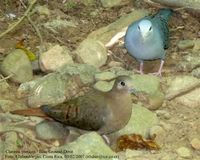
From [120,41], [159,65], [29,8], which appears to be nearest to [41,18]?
[29,8]

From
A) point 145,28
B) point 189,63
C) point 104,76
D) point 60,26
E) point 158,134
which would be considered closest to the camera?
point 158,134

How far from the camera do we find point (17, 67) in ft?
17.1

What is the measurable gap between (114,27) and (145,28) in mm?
866

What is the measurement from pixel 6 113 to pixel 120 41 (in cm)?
191

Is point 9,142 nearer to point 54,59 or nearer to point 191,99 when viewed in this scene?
point 54,59

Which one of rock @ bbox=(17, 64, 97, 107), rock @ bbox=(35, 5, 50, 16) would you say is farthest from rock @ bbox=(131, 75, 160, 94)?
rock @ bbox=(35, 5, 50, 16)

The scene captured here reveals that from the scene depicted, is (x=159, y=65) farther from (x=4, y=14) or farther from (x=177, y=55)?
(x=4, y=14)

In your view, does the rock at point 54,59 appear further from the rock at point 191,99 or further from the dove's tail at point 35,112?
the rock at point 191,99

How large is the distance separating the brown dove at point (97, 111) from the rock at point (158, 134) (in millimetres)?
319

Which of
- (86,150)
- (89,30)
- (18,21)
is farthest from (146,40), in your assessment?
(86,150)

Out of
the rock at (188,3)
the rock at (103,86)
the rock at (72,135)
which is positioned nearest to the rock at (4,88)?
the rock at (103,86)

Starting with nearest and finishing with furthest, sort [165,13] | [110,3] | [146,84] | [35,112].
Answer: [35,112] → [146,84] → [165,13] → [110,3]

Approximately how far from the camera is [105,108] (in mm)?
4344

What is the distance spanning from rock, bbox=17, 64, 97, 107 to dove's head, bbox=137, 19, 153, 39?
2.00 feet
